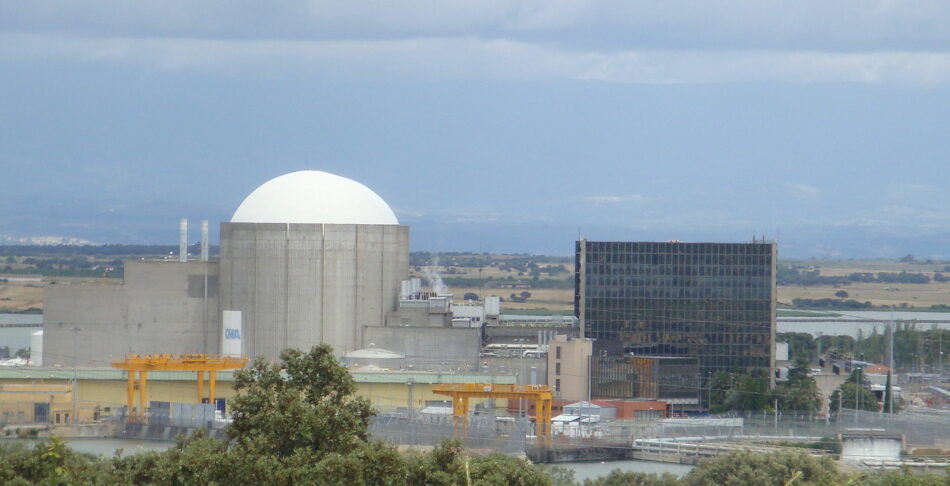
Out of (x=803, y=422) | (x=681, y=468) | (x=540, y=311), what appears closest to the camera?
(x=681, y=468)

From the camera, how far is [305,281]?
261ft

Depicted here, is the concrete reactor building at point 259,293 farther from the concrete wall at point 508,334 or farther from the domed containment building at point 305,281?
the concrete wall at point 508,334

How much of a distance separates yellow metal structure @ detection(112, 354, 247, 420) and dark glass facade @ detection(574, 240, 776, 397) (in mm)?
19445

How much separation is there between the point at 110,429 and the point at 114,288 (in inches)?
520

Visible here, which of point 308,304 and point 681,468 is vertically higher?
point 308,304

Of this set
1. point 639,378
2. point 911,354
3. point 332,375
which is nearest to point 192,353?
point 639,378

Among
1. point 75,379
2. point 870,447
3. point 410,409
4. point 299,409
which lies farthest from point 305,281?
point 299,409

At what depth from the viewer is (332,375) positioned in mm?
27516

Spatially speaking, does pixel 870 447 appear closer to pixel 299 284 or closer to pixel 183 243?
pixel 299 284

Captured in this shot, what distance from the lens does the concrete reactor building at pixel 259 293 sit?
7969 cm

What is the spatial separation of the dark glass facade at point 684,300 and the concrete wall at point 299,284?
37.3 feet

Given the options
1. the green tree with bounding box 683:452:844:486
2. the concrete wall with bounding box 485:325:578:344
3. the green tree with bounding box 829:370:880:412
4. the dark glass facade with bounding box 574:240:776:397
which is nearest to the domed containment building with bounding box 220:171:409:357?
the concrete wall with bounding box 485:325:578:344

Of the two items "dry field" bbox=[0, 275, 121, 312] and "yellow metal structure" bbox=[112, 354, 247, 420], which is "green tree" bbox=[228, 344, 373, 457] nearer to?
"yellow metal structure" bbox=[112, 354, 247, 420]

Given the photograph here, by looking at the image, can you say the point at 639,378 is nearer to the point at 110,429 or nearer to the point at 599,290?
the point at 599,290
